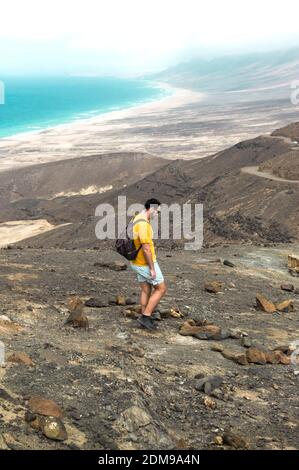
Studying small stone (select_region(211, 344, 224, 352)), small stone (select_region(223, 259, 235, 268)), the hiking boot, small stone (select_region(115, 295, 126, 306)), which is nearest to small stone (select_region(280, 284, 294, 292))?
small stone (select_region(223, 259, 235, 268))

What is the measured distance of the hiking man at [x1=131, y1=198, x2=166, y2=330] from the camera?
279 inches

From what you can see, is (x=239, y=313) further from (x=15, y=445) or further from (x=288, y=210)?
(x=288, y=210)

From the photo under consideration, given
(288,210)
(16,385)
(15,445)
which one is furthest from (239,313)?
(288,210)

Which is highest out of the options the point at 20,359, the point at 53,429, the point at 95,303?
the point at 20,359

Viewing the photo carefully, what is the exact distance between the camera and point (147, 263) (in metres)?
7.26

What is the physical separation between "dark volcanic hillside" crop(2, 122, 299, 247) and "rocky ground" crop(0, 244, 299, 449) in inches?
574

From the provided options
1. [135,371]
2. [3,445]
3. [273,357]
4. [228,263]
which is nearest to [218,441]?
[135,371]

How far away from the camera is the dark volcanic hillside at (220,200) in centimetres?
2516

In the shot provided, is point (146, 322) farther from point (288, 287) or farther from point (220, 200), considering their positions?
point (220, 200)

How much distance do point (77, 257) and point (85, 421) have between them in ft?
27.4

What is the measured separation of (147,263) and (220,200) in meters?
22.5

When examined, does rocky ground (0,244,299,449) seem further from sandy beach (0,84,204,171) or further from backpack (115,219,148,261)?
sandy beach (0,84,204,171)

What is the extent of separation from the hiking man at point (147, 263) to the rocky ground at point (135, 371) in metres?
0.32

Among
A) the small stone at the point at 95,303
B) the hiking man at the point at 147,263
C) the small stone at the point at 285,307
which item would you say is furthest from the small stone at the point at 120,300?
the small stone at the point at 285,307
